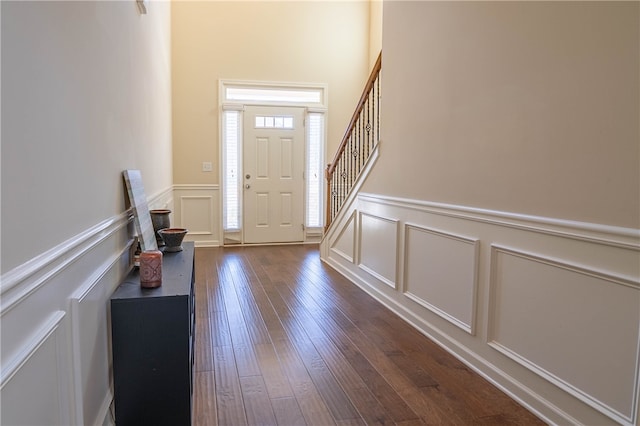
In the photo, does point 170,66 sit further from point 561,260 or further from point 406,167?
point 561,260

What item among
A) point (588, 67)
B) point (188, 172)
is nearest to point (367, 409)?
point (588, 67)

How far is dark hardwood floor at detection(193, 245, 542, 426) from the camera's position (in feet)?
6.47

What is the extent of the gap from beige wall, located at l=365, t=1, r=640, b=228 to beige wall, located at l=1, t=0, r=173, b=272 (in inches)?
72.1

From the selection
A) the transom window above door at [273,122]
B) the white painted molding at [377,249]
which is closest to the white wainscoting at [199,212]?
the transom window above door at [273,122]

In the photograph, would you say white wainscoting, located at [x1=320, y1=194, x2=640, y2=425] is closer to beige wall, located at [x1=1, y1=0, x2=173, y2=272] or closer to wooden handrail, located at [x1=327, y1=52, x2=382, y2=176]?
wooden handrail, located at [x1=327, y1=52, x2=382, y2=176]

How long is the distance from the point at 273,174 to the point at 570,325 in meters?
5.05

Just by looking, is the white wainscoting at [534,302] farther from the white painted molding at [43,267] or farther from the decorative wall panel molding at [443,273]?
the white painted molding at [43,267]

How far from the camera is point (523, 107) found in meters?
2.10

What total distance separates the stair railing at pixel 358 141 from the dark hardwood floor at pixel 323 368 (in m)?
1.36

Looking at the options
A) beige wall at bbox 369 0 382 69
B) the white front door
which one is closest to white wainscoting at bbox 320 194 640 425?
the white front door

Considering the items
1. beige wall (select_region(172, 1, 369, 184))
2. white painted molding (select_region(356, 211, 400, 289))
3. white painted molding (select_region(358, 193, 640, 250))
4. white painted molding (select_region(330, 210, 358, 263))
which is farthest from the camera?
beige wall (select_region(172, 1, 369, 184))

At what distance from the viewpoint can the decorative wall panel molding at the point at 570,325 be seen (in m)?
1.61

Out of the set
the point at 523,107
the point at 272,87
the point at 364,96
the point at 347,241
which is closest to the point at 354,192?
the point at 347,241

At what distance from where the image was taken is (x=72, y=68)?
135cm
